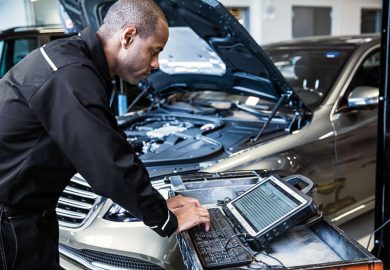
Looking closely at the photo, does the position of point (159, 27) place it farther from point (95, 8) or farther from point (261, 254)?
point (95, 8)

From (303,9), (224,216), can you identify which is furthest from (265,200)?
(303,9)

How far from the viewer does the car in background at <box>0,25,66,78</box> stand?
212 inches

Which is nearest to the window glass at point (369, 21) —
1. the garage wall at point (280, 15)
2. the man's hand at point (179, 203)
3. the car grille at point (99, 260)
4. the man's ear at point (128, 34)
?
the garage wall at point (280, 15)

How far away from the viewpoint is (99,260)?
2287 mm

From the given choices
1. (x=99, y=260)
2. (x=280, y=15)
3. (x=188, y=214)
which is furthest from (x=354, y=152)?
(x=280, y=15)

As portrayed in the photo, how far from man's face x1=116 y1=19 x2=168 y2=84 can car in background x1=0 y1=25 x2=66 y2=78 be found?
4203mm

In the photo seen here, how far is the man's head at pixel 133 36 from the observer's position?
1410 millimetres

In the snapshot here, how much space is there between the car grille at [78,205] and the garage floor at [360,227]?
168 centimetres

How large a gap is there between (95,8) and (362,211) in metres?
2.27

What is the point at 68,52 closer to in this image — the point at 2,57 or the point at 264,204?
the point at 264,204

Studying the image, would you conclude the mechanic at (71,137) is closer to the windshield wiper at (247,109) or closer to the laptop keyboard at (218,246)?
the laptop keyboard at (218,246)

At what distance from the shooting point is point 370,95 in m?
3.06

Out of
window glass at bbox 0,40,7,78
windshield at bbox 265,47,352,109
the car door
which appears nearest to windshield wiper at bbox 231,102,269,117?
windshield at bbox 265,47,352,109

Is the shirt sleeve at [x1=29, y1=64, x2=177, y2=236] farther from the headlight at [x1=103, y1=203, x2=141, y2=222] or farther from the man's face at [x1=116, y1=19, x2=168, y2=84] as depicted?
the headlight at [x1=103, y1=203, x2=141, y2=222]
